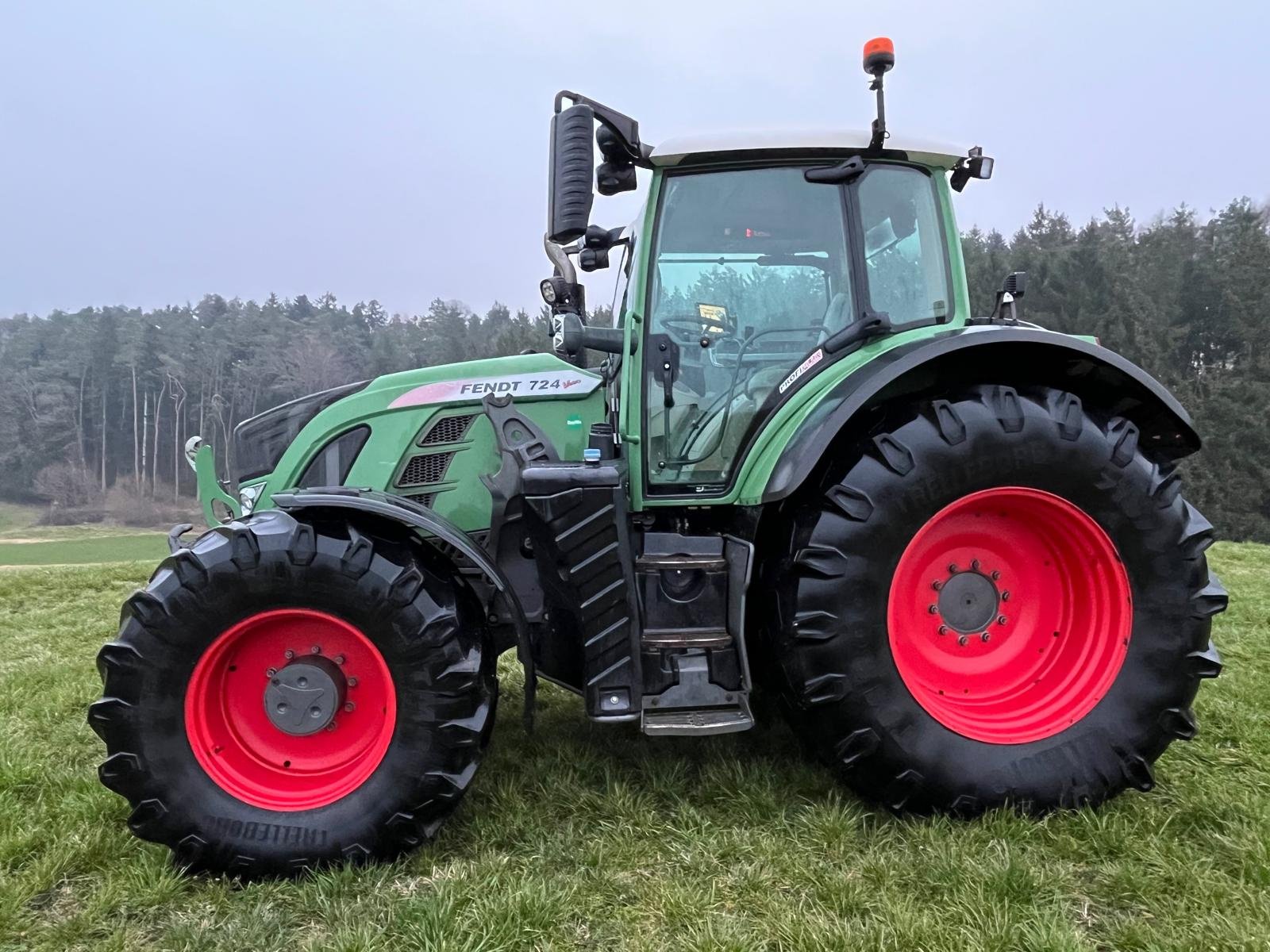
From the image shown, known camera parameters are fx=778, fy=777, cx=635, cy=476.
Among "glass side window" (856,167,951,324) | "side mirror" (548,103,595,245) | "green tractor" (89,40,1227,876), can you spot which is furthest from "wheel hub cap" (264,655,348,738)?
"glass side window" (856,167,951,324)

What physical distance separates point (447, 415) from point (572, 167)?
45.0 inches

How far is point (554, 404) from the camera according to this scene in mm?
3016

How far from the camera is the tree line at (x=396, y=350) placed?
23.4 m

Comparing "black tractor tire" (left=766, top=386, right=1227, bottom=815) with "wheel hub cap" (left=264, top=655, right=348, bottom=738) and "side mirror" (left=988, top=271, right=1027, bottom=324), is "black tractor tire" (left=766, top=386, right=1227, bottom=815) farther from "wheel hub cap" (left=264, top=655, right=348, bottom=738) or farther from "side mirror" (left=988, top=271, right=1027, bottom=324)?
"wheel hub cap" (left=264, top=655, right=348, bottom=738)

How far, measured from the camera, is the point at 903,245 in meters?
2.86

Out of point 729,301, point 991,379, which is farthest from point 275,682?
point 991,379

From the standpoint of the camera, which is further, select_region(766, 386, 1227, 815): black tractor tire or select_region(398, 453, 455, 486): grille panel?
select_region(398, 453, 455, 486): grille panel

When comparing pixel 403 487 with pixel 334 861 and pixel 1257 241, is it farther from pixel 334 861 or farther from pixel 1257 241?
pixel 1257 241

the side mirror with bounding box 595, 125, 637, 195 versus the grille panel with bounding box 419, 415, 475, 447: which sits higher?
the side mirror with bounding box 595, 125, 637, 195

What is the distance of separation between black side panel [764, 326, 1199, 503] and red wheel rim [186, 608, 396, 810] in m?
1.39

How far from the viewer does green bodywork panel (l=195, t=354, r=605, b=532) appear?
118 inches

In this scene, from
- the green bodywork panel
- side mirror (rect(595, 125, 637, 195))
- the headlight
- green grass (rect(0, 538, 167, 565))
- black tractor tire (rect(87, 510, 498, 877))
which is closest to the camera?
black tractor tire (rect(87, 510, 498, 877))

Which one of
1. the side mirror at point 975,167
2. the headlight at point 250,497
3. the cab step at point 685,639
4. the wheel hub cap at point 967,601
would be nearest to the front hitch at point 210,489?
the headlight at point 250,497

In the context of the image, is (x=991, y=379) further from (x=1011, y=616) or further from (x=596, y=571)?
(x=596, y=571)
